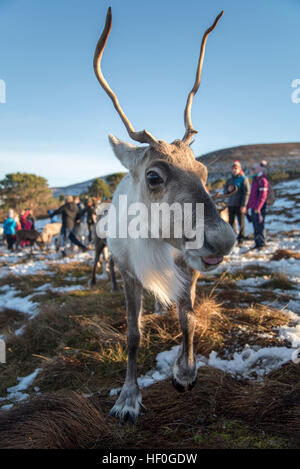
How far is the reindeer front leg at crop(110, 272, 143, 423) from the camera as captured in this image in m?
2.01

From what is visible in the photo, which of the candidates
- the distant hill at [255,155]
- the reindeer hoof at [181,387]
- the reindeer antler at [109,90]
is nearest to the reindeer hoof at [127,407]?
the reindeer hoof at [181,387]

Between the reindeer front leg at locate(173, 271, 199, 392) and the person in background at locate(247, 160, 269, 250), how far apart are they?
6484 millimetres

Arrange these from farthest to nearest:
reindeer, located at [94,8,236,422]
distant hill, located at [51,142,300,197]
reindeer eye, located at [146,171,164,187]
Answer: distant hill, located at [51,142,300,197]
reindeer eye, located at [146,171,164,187]
reindeer, located at [94,8,236,422]

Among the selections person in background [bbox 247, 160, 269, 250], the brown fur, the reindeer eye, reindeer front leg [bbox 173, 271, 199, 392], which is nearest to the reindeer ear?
the reindeer eye

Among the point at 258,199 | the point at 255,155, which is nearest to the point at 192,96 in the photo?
the point at 258,199

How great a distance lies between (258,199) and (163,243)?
278 inches

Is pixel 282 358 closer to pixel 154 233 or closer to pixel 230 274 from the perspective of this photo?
pixel 154 233

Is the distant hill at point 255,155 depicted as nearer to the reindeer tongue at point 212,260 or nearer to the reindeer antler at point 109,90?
the reindeer antler at point 109,90

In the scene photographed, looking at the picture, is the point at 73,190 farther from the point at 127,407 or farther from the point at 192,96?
the point at 127,407

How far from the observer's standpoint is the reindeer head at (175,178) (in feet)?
5.37

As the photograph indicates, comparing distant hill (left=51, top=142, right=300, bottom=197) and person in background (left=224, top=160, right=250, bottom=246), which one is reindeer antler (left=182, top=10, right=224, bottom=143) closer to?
person in background (left=224, top=160, right=250, bottom=246)

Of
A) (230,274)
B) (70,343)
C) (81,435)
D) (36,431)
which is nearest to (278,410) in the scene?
(81,435)

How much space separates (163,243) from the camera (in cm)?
228
